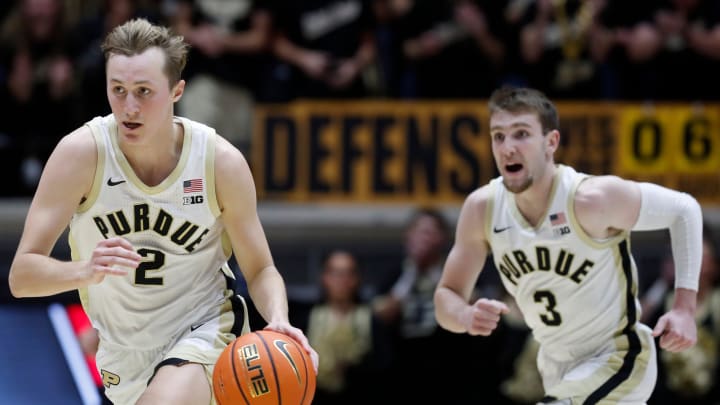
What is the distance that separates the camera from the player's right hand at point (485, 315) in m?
5.05

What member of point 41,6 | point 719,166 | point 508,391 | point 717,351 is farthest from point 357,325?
point 41,6

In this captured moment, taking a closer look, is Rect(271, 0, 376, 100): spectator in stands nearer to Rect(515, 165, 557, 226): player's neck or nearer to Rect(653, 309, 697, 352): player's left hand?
Rect(515, 165, 557, 226): player's neck

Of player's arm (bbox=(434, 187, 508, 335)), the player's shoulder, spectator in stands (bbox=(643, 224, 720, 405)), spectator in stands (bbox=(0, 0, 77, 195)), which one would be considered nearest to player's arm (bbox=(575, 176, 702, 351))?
the player's shoulder

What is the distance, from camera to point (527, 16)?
31.9ft

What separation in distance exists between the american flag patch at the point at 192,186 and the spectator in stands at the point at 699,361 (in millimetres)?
4739

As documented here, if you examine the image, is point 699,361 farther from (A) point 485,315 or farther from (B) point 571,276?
(A) point 485,315

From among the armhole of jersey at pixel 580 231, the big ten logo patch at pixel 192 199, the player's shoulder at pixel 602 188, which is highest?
the player's shoulder at pixel 602 188

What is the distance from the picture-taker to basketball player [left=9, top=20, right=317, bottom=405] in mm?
4535

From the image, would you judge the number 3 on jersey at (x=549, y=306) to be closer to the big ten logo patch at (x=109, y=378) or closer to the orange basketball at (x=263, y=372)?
the orange basketball at (x=263, y=372)

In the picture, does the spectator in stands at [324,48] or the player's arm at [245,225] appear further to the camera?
the spectator in stands at [324,48]

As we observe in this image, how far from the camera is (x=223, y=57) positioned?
32.3 ft

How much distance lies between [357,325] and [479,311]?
148 inches

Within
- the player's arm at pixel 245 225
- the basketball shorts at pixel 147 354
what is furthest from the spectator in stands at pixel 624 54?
the basketball shorts at pixel 147 354

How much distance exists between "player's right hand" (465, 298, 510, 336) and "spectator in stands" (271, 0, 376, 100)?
4.86 metres
